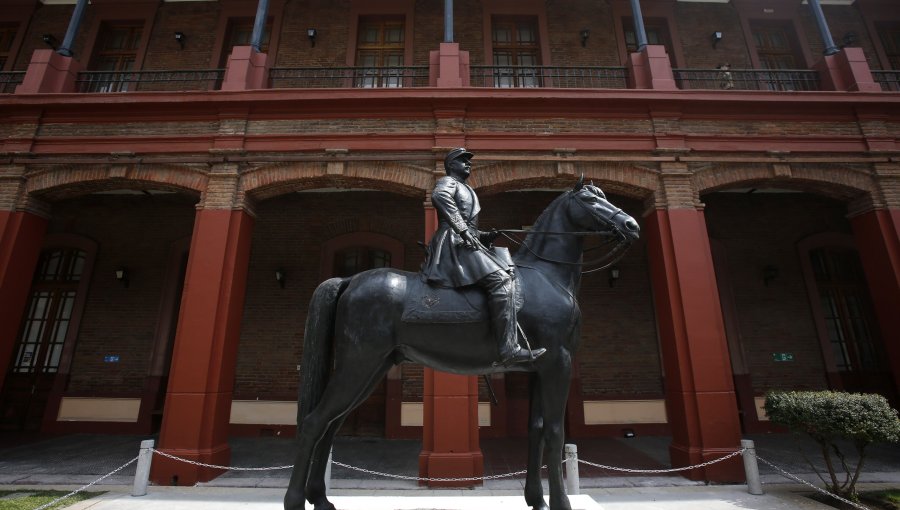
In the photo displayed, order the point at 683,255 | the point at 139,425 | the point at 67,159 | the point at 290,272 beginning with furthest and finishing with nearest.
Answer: the point at 290,272
the point at 139,425
the point at 67,159
the point at 683,255

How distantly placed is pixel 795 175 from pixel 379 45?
966 cm

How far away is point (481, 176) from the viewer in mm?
8016

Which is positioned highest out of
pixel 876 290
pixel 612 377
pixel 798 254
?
pixel 798 254

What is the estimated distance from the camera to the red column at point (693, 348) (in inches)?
267

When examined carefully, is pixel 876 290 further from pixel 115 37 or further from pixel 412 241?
pixel 115 37

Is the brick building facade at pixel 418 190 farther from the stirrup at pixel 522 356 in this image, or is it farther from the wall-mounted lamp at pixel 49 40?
the stirrup at pixel 522 356

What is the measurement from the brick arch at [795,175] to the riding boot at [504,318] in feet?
21.4

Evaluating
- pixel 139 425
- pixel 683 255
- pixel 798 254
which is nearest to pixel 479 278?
pixel 683 255

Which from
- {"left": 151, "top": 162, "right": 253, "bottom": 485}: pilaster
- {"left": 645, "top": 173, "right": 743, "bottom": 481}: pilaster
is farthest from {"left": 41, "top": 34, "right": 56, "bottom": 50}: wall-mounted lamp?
{"left": 645, "top": 173, "right": 743, "bottom": 481}: pilaster

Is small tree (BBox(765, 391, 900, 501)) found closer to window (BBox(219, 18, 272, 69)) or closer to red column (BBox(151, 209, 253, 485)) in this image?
red column (BBox(151, 209, 253, 485))

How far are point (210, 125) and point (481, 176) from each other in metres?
5.32

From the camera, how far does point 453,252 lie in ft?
11.9

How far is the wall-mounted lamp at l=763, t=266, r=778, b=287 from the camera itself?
1087 cm

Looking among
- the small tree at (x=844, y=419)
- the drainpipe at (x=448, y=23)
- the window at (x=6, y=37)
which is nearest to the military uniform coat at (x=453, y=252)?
the small tree at (x=844, y=419)
